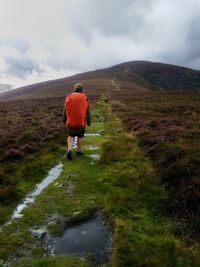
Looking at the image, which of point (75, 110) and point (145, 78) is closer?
point (75, 110)

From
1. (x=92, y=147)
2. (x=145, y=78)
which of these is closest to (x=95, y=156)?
(x=92, y=147)

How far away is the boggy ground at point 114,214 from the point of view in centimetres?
736

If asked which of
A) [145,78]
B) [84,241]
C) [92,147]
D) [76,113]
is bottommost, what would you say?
[84,241]

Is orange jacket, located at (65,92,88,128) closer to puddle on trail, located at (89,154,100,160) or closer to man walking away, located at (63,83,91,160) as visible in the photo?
man walking away, located at (63,83,91,160)

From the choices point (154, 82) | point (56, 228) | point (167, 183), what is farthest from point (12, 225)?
point (154, 82)

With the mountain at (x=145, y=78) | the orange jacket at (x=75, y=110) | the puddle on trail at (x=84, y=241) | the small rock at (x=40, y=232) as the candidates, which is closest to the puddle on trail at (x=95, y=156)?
the orange jacket at (x=75, y=110)

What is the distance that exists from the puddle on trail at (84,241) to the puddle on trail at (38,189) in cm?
161

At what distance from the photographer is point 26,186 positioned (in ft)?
40.2

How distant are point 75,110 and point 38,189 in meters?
5.48

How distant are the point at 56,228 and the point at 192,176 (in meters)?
4.70

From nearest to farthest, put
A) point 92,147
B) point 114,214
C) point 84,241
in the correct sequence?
point 84,241
point 114,214
point 92,147

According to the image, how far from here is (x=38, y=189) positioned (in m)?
12.0

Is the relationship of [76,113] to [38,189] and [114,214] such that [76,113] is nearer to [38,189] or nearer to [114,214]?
[38,189]

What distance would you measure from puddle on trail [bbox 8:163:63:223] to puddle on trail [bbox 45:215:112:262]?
1606 millimetres
